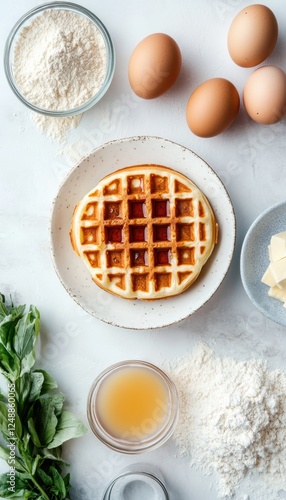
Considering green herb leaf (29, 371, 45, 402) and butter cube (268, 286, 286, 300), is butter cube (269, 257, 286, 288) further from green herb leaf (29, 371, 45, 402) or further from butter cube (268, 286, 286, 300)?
green herb leaf (29, 371, 45, 402)

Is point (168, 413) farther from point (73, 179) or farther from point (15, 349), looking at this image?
point (73, 179)

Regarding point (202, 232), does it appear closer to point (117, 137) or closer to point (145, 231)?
point (145, 231)

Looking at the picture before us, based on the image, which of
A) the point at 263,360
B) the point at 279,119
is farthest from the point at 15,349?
the point at 279,119

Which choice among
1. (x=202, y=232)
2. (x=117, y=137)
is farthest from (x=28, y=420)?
(x=117, y=137)

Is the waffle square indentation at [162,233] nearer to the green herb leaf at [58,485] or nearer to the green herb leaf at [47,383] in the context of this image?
the green herb leaf at [47,383]

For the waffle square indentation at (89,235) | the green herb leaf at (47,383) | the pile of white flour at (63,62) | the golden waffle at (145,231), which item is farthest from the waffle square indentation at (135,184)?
the green herb leaf at (47,383)

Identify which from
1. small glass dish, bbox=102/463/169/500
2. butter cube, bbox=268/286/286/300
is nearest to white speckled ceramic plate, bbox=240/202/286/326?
butter cube, bbox=268/286/286/300

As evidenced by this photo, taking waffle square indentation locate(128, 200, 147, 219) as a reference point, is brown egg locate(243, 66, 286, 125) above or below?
above
